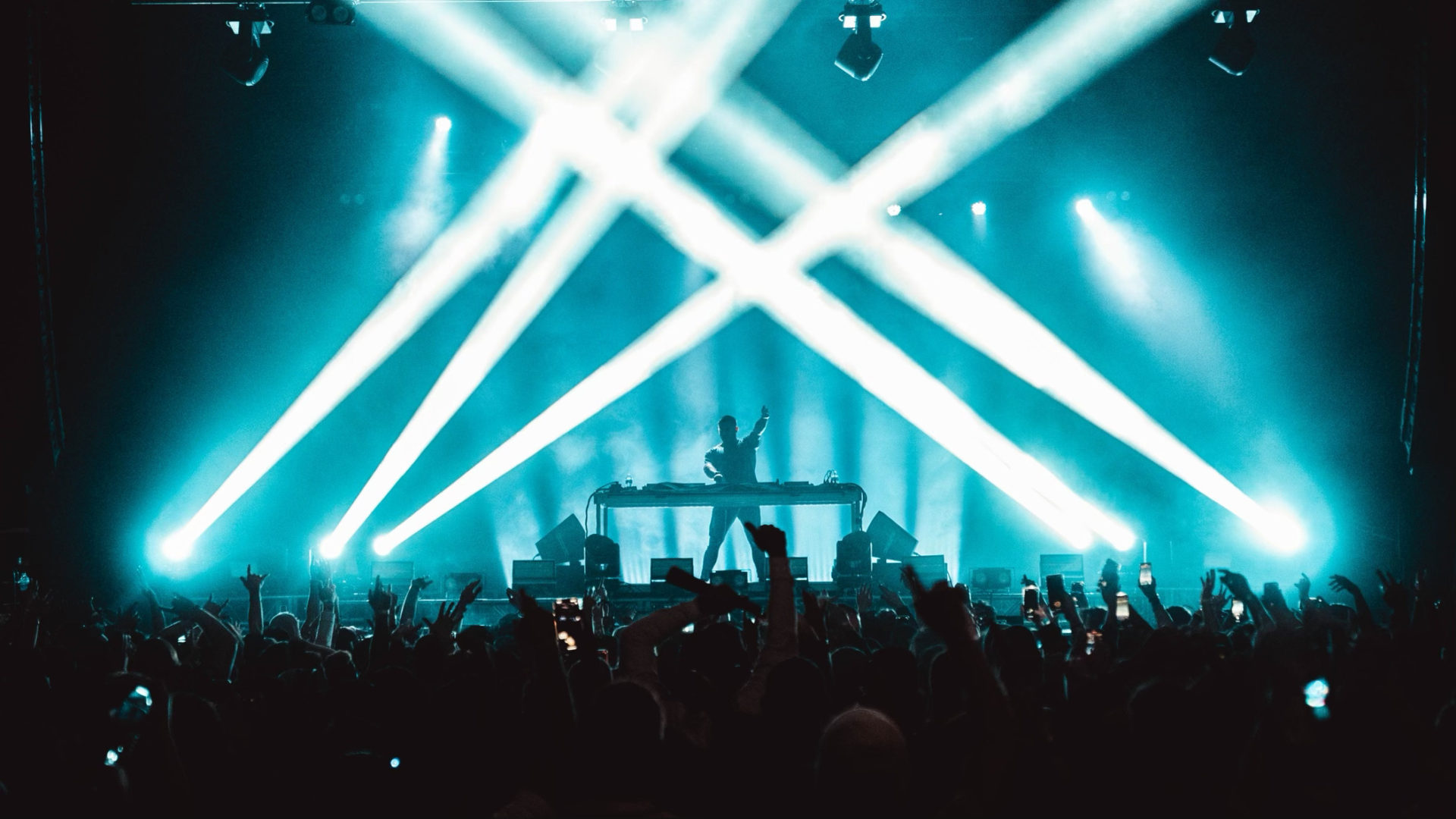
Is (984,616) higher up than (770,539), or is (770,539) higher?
(770,539)

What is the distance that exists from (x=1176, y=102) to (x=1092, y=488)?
4900 millimetres

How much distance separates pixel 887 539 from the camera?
11383 mm

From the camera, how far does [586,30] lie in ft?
37.6

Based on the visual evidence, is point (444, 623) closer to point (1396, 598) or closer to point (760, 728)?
point (760, 728)

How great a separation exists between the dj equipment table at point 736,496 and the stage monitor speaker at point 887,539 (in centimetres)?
20

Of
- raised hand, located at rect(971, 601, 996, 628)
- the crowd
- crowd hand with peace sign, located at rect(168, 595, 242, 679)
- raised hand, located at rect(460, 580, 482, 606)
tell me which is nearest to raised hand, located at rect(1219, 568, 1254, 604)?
raised hand, located at rect(971, 601, 996, 628)

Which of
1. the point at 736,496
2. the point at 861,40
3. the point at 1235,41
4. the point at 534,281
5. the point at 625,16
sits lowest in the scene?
the point at 736,496

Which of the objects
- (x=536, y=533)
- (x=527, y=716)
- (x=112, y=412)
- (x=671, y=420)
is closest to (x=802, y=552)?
(x=671, y=420)

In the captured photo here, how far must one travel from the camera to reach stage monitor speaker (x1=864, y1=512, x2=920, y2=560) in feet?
37.3

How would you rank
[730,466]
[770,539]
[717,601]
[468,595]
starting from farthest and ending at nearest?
[730,466] < [468,595] < [770,539] < [717,601]

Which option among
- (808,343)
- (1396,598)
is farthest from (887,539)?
(1396,598)

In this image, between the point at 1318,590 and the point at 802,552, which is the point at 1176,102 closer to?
the point at 1318,590

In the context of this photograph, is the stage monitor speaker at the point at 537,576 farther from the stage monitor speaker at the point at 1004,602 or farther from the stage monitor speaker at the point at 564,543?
the stage monitor speaker at the point at 1004,602

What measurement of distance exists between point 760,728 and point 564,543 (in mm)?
8866
